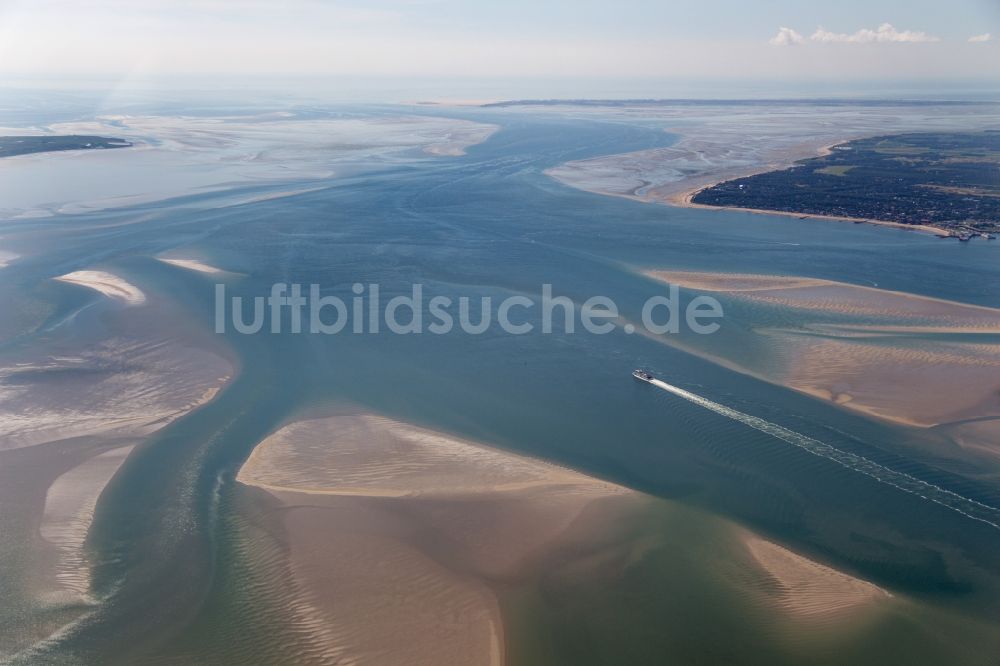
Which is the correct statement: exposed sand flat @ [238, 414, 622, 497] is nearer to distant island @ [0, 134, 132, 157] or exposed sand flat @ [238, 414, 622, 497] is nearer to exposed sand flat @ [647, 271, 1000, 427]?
exposed sand flat @ [647, 271, 1000, 427]

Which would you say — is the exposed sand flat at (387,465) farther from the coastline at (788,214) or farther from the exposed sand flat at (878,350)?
the coastline at (788,214)

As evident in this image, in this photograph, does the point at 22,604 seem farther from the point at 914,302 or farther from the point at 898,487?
the point at 914,302

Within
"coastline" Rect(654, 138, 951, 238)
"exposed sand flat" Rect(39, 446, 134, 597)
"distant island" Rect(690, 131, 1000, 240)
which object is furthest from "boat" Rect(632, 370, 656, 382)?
"distant island" Rect(690, 131, 1000, 240)

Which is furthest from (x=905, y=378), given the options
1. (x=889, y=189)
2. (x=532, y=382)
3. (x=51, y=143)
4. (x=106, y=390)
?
(x=51, y=143)

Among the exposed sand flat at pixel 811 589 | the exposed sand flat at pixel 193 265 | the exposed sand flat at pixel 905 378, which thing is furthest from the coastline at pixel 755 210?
the exposed sand flat at pixel 811 589

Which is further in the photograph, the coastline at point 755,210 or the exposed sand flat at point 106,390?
the coastline at point 755,210

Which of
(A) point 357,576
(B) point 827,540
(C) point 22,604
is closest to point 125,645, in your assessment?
(C) point 22,604

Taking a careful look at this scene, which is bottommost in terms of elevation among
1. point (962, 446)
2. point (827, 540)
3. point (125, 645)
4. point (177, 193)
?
point (125, 645)
